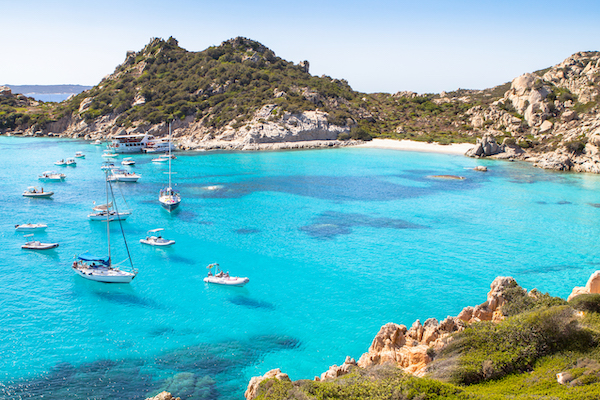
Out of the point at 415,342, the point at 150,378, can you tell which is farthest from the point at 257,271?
the point at 415,342

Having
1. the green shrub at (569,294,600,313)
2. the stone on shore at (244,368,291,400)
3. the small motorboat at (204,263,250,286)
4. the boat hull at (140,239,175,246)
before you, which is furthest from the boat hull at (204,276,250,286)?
the green shrub at (569,294,600,313)

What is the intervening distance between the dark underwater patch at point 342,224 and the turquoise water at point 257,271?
339 mm

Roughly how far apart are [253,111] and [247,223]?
84649mm

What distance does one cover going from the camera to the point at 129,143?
361 ft

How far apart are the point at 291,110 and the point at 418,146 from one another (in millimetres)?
38418

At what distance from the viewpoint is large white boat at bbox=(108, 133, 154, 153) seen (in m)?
107

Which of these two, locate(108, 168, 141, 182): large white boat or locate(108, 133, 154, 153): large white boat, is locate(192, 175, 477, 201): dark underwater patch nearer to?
locate(108, 168, 141, 182): large white boat

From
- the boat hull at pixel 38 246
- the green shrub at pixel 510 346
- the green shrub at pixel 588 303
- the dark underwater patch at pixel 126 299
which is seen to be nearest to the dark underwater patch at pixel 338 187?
the boat hull at pixel 38 246

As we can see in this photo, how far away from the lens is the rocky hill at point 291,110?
105m

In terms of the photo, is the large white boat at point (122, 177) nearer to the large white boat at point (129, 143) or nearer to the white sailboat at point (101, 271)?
the large white boat at point (129, 143)

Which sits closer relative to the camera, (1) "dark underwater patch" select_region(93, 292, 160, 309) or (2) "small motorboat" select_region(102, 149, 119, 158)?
(1) "dark underwater patch" select_region(93, 292, 160, 309)

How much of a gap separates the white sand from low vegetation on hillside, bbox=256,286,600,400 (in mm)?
98736

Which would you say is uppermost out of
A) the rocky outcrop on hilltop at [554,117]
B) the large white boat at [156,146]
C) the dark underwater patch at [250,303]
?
the rocky outcrop on hilltop at [554,117]

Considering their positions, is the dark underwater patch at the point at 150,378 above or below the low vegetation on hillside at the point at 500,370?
below
